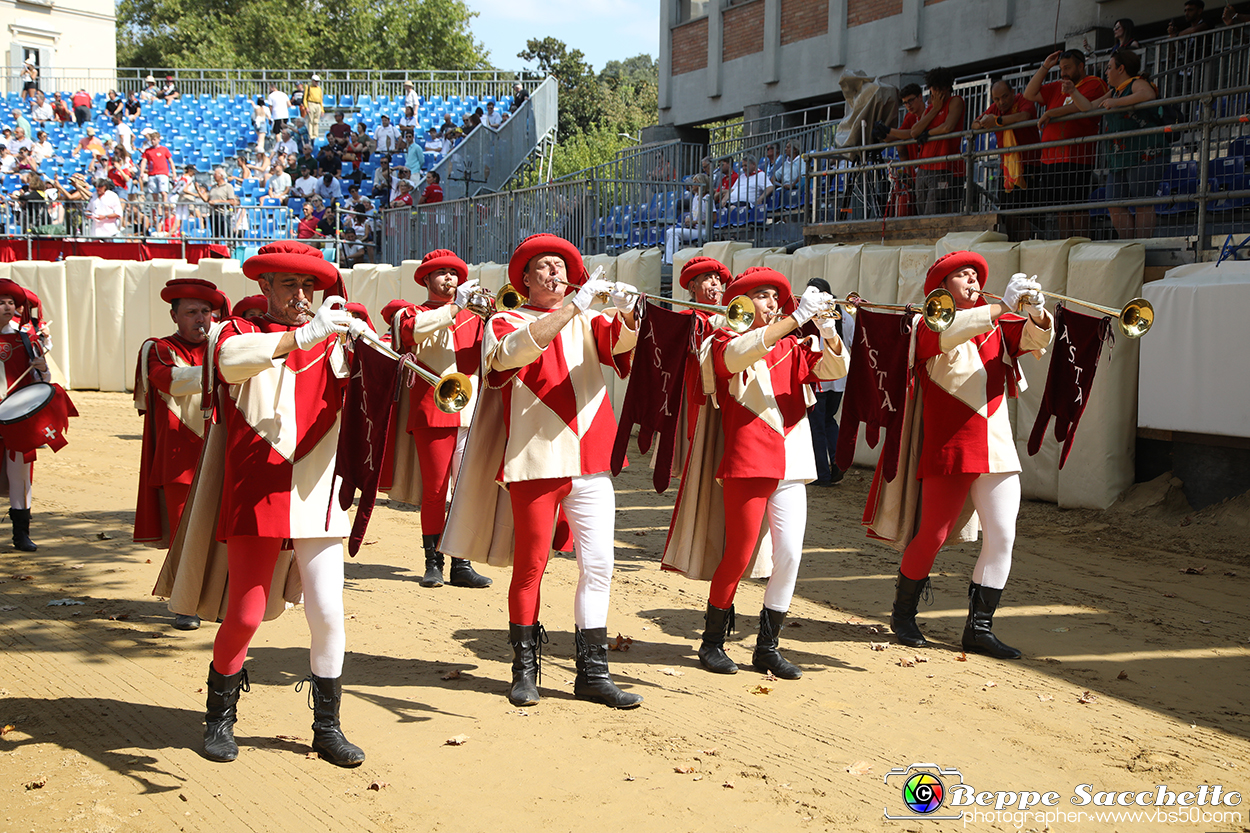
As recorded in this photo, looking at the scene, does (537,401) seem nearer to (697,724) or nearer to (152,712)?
(697,724)

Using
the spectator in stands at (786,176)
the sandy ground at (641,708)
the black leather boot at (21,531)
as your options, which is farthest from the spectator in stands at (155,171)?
the sandy ground at (641,708)

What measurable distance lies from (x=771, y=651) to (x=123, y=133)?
27848 millimetres

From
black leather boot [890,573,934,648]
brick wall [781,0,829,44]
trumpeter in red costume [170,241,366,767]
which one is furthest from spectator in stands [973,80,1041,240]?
brick wall [781,0,829,44]

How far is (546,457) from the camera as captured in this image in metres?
4.74

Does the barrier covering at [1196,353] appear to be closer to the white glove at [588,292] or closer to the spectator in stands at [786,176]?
the white glove at [588,292]

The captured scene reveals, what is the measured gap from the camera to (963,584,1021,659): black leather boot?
567 cm

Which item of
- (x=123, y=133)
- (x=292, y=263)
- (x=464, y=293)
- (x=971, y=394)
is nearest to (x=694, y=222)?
(x=464, y=293)

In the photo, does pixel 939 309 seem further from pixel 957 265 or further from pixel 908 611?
pixel 908 611

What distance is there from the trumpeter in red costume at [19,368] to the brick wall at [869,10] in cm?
1437

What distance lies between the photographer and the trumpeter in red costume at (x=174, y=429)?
5.74 m

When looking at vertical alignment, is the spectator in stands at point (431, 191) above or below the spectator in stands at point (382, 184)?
below

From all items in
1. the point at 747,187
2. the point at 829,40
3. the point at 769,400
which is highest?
the point at 829,40

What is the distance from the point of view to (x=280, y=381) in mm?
4148

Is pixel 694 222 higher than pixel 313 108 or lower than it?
lower
